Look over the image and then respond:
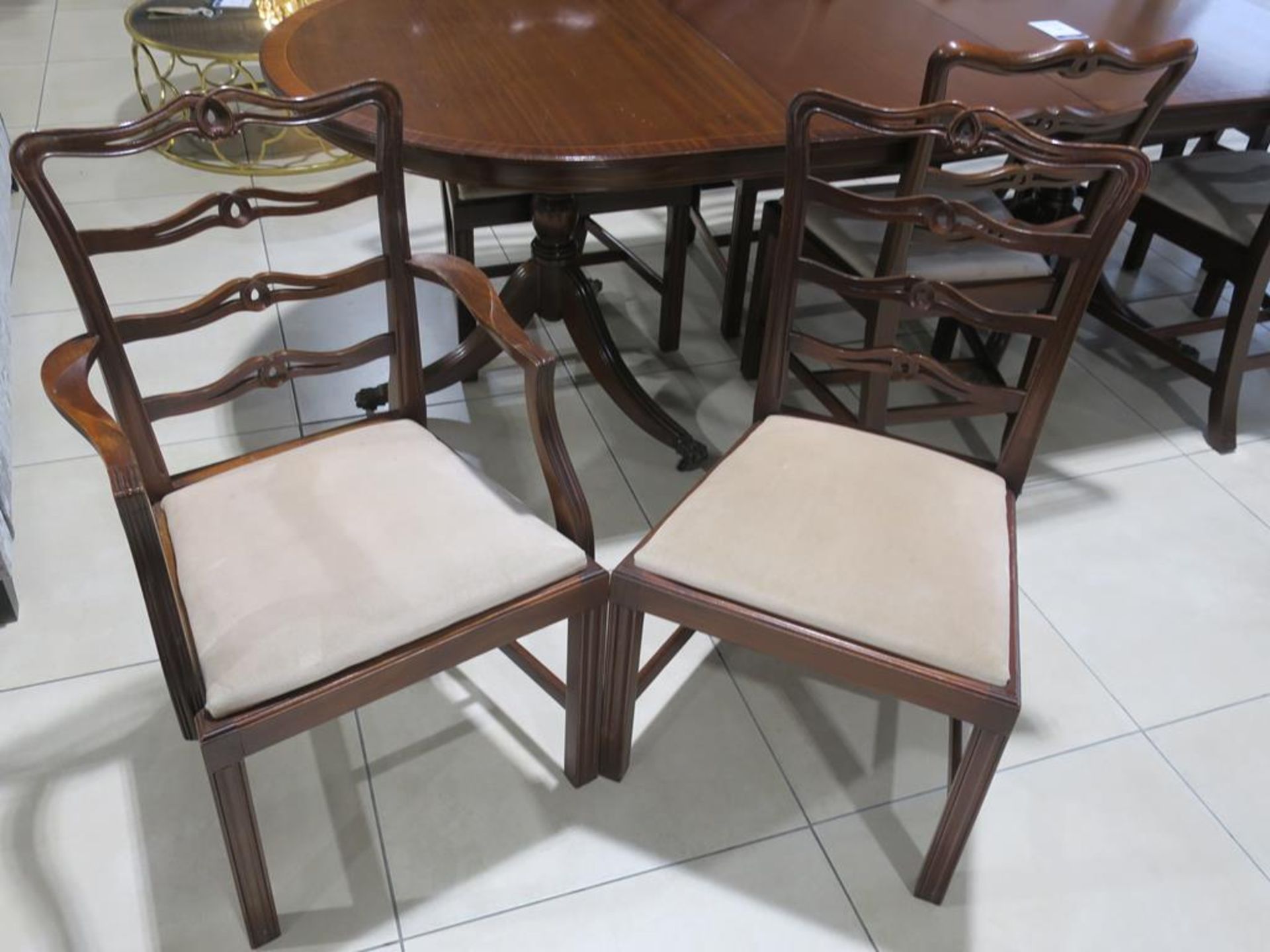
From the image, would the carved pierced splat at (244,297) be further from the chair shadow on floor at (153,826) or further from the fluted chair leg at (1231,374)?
the fluted chair leg at (1231,374)

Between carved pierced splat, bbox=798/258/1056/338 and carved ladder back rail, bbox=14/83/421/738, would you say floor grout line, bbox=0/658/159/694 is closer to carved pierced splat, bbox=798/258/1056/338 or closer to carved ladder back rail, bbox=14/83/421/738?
carved ladder back rail, bbox=14/83/421/738

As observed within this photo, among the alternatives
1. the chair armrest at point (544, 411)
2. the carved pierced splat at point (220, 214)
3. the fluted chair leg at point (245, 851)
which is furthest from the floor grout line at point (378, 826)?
the carved pierced splat at point (220, 214)

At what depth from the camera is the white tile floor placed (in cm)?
139

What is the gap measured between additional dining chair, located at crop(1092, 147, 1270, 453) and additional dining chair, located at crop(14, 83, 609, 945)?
168 cm

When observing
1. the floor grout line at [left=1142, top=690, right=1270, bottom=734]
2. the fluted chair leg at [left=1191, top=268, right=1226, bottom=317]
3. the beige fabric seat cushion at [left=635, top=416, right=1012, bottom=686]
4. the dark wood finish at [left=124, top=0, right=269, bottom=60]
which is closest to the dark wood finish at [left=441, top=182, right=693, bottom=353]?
the beige fabric seat cushion at [left=635, top=416, right=1012, bottom=686]

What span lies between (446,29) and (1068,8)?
147 centimetres

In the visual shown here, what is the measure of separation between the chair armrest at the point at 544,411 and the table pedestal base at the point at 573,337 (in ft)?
2.24

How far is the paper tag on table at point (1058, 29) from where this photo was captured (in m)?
2.19

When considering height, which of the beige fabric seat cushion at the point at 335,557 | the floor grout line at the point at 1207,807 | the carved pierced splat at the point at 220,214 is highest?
the carved pierced splat at the point at 220,214

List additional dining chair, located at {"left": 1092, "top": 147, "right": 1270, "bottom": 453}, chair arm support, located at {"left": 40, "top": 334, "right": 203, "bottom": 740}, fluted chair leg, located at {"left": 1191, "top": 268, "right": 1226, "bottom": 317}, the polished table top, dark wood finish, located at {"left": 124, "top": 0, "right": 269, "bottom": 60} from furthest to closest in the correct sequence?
1. dark wood finish, located at {"left": 124, "top": 0, "right": 269, "bottom": 60}
2. fluted chair leg, located at {"left": 1191, "top": 268, "right": 1226, "bottom": 317}
3. additional dining chair, located at {"left": 1092, "top": 147, "right": 1270, "bottom": 453}
4. the polished table top
5. chair arm support, located at {"left": 40, "top": 334, "right": 203, "bottom": 740}

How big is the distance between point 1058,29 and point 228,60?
2302mm

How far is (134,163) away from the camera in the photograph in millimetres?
3174

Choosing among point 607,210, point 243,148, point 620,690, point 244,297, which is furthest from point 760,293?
point 243,148

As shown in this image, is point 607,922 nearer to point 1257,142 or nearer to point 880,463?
point 880,463
